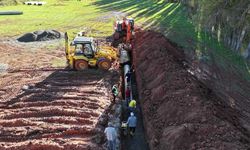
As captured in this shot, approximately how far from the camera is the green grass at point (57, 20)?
38969 mm

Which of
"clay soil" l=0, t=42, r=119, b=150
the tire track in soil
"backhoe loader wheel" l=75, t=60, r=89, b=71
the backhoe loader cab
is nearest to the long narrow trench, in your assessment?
"clay soil" l=0, t=42, r=119, b=150

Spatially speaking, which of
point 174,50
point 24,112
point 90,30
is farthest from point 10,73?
point 90,30

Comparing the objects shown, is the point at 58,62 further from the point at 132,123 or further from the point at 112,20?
the point at 112,20

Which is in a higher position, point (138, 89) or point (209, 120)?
point (209, 120)

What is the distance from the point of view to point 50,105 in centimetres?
1977

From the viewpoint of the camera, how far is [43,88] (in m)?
22.3

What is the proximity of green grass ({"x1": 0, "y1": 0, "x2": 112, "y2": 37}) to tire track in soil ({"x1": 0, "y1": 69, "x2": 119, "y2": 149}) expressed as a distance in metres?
13.7

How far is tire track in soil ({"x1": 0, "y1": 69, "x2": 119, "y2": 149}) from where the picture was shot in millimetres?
16062

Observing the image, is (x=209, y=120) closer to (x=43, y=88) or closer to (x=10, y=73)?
(x=43, y=88)

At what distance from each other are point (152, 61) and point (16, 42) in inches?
582

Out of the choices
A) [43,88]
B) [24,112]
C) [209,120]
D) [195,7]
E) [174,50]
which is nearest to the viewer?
[209,120]

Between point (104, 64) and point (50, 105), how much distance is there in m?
6.05

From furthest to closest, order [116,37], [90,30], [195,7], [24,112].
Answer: [195,7]
[90,30]
[116,37]
[24,112]

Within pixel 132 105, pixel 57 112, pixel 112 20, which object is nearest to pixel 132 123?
pixel 132 105
